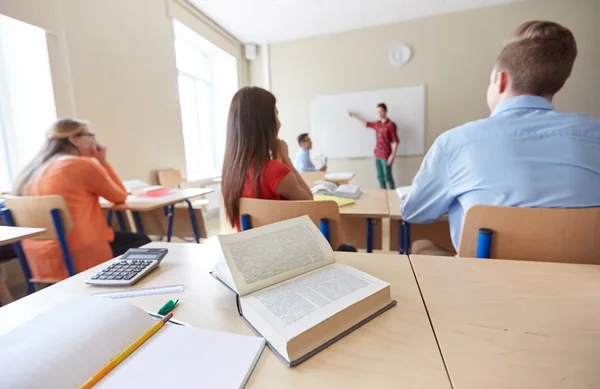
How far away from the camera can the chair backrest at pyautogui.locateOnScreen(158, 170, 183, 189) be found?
3506 mm

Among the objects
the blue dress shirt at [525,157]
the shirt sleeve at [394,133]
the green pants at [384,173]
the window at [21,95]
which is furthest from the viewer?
the green pants at [384,173]

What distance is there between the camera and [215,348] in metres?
0.41

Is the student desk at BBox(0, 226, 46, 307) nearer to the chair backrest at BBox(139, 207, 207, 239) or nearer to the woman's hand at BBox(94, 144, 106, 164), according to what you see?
the woman's hand at BBox(94, 144, 106, 164)

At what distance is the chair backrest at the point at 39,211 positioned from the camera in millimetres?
1357

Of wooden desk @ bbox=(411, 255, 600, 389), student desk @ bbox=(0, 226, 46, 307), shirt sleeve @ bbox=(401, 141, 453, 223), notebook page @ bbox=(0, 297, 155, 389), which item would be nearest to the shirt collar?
shirt sleeve @ bbox=(401, 141, 453, 223)

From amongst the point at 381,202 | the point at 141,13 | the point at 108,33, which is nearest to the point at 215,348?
the point at 381,202

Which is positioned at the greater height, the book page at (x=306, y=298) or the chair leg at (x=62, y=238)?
the book page at (x=306, y=298)

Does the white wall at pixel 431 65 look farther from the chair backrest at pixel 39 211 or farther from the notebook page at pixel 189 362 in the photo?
the notebook page at pixel 189 362

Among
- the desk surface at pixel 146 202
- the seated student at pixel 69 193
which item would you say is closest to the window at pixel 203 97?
the desk surface at pixel 146 202

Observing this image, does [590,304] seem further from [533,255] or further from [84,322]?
[84,322]

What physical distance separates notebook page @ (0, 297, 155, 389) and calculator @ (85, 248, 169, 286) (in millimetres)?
187

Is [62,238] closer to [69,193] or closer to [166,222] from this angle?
[69,193]

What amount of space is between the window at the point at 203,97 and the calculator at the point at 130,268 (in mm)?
3737

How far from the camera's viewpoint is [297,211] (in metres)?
1.05
